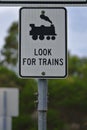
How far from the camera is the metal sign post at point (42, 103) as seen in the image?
3.89m

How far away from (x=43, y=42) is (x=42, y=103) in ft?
1.41

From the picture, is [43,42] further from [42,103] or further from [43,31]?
[42,103]

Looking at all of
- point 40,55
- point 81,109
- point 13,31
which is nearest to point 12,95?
point 40,55

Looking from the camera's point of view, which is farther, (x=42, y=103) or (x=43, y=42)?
(x=43, y=42)

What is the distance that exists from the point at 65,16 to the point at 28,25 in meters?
0.26

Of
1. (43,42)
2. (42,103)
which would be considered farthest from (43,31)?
(42,103)

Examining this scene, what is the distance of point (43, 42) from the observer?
4.08 m

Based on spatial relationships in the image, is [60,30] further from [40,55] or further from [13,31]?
[13,31]

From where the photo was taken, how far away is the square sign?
4059 mm

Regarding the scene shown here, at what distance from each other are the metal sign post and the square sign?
83 millimetres

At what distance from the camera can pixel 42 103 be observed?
3.96m

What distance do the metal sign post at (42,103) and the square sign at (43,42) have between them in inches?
3.3

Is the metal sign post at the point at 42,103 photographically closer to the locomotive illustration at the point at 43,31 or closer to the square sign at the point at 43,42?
the square sign at the point at 43,42

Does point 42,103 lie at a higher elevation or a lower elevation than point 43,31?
lower
